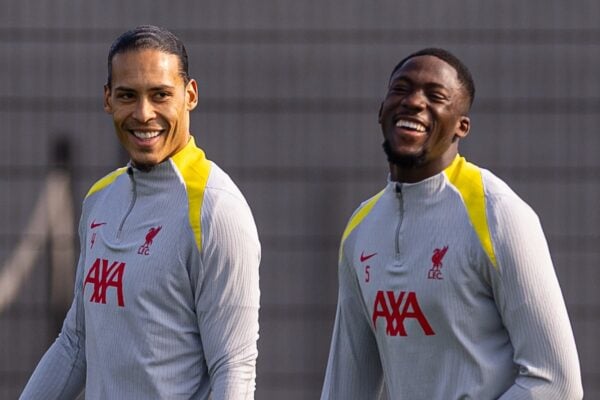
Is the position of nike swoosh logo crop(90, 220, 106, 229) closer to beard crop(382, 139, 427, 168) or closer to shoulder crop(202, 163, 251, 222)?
shoulder crop(202, 163, 251, 222)

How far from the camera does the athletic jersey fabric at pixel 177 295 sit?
4.19 metres

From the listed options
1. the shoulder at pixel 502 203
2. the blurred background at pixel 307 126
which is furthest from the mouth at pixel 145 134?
the blurred background at pixel 307 126

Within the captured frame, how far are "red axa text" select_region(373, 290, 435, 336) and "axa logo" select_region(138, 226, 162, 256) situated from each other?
623 millimetres

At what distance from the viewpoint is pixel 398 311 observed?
4.08 meters

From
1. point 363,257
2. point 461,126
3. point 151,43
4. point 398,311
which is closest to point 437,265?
point 398,311

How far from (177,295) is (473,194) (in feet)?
2.68

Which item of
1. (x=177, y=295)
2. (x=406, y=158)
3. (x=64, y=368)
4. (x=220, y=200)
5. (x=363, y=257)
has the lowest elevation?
(x=64, y=368)

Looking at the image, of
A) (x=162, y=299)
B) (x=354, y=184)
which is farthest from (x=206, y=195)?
(x=354, y=184)

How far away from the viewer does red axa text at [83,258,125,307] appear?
4285 millimetres

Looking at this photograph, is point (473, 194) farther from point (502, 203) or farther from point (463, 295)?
point (463, 295)

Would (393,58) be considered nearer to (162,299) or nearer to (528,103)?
(528,103)

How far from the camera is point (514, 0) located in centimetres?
931

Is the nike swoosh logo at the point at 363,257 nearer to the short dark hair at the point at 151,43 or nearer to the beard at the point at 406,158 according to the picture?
the beard at the point at 406,158

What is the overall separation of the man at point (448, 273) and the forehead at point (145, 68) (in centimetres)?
60
